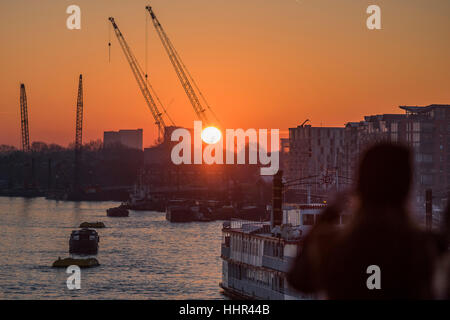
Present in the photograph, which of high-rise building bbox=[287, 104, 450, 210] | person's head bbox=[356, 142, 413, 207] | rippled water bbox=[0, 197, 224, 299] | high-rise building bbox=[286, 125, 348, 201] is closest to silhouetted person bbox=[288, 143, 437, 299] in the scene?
person's head bbox=[356, 142, 413, 207]

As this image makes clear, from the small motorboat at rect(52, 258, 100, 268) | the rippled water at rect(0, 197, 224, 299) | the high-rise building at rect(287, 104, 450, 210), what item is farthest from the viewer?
the high-rise building at rect(287, 104, 450, 210)

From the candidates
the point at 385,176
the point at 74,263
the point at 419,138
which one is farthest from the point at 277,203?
the point at 419,138

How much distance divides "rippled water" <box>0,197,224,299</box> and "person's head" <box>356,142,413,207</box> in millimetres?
26832

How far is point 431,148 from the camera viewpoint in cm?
7869

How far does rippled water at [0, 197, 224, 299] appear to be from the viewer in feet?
102

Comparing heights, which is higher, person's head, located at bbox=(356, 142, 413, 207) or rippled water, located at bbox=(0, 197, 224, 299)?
person's head, located at bbox=(356, 142, 413, 207)

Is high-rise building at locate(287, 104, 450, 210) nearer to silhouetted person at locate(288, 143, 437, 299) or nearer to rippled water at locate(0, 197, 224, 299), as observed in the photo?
rippled water at locate(0, 197, 224, 299)

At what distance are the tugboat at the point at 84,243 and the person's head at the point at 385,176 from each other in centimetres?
4451

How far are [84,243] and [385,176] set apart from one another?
44.7 meters

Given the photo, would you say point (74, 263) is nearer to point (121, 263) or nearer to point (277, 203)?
point (121, 263)

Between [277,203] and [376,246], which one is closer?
[376,246]

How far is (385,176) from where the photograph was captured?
5.79 ft

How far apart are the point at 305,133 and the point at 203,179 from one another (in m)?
20.0
